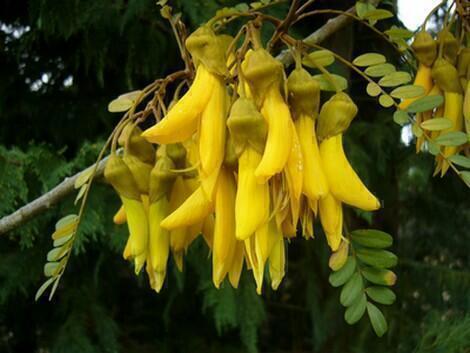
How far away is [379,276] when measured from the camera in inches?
25.9

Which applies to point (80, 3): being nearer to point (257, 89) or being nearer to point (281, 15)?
point (281, 15)

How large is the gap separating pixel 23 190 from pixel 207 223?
0.64 metres

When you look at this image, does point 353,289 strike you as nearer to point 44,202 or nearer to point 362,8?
point 362,8

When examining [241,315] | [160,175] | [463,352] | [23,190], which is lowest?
[241,315]

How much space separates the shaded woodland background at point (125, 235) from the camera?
4.70 feet

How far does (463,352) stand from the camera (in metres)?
0.98

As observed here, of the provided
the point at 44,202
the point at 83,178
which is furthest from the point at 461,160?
the point at 44,202

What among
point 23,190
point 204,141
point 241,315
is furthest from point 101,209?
point 204,141

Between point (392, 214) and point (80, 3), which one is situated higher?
point (80, 3)

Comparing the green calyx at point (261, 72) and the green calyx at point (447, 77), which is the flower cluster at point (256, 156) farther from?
the green calyx at point (447, 77)

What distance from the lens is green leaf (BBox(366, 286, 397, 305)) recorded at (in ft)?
2.17

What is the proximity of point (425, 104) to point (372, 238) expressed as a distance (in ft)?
0.42

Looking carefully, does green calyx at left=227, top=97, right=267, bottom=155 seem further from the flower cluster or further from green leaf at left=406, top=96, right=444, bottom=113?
green leaf at left=406, top=96, right=444, bottom=113

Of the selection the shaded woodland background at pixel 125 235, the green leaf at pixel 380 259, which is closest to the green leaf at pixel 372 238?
the green leaf at pixel 380 259
